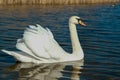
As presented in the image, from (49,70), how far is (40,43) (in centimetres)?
77

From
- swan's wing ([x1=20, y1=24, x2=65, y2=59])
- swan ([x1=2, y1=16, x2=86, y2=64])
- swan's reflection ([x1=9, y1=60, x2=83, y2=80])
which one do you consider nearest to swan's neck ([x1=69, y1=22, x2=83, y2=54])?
swan's reflection ([x1=9, y1=60, x2=83, y2=80])

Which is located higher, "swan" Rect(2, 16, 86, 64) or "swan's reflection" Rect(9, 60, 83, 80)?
"swan" Rect(2, 16, 86, 64)

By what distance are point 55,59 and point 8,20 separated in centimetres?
1047

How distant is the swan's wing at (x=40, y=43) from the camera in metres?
11.9

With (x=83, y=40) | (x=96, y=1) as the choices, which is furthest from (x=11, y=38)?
(x=96, y=1)

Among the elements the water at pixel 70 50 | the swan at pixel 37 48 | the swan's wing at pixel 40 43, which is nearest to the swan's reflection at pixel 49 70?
the water at pixel 70 50

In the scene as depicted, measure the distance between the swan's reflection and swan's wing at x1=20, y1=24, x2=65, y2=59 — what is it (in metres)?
0.33

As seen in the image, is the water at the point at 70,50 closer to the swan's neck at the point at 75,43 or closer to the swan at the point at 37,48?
the swan at the point at 37,48

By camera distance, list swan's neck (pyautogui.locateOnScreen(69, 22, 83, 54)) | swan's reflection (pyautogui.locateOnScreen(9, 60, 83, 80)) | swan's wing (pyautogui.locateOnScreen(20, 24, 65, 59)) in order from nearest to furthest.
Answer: swan's reflection (pyautogui.locateOnScreen(9, 60, 83, 80)) → swan's wing (pyautogui.locateOnScreen(20, 24, 65, 59)) → swan's neck (pyautogui.locateOnScreen(69, 22, 83, 54))

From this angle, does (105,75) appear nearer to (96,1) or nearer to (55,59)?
(55,59)

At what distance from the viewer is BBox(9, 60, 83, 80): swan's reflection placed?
430 inches

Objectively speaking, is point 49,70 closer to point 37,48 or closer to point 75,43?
point 37,48

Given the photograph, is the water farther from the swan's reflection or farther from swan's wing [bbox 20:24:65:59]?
swan's wing [bbox 20:24:65:59]

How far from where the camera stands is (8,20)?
22.5 meters
